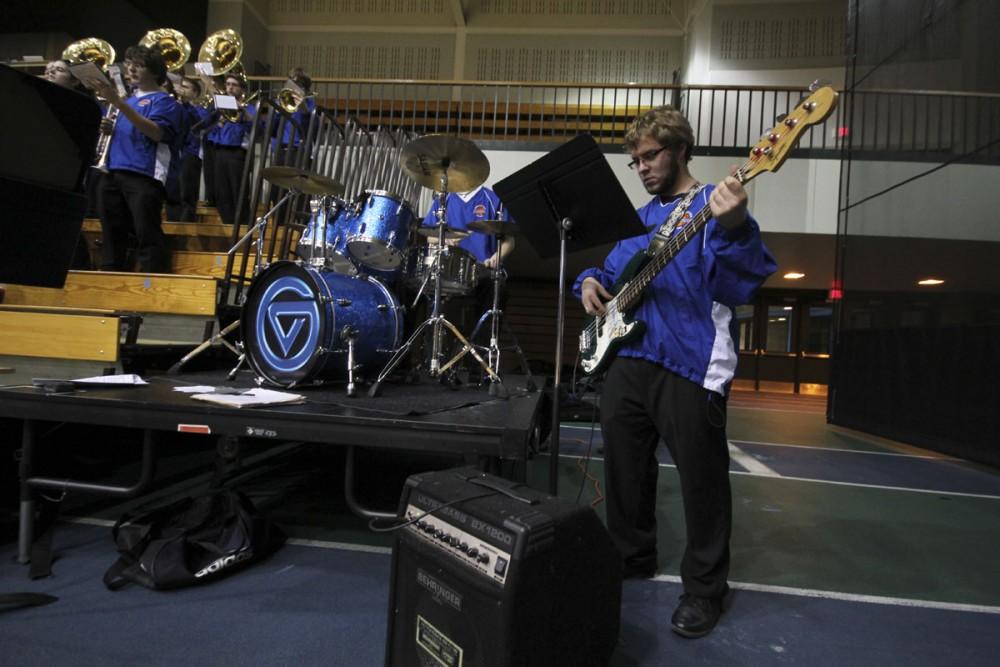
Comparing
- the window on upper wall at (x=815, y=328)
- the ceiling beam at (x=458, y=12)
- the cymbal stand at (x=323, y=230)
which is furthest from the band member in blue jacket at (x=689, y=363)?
the window on upper wall at (x=815, y=328)

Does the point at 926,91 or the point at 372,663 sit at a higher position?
the point at 926,91

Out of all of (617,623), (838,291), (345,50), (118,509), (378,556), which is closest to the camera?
(617,623)

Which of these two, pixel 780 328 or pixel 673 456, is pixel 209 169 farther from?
pixel 780 328

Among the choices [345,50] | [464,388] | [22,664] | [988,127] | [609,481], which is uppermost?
[345,50]

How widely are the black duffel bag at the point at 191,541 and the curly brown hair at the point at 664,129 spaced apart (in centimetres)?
199

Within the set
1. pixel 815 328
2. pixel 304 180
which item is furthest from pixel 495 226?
pixel 815 328

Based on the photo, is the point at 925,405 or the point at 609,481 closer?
the point at 609,481

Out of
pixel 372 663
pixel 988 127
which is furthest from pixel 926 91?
pixel 372 663

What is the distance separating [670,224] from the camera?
5.89 feet

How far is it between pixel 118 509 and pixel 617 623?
7.86 ft

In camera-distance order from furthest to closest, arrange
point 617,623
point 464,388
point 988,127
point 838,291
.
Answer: point 838,291, point 988,127, point 464,388, point 617,623

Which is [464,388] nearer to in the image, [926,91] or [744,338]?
[926,91]

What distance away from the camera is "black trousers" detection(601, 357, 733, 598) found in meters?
1.72

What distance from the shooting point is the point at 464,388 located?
3.07m
